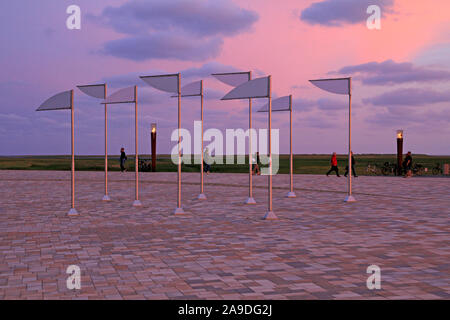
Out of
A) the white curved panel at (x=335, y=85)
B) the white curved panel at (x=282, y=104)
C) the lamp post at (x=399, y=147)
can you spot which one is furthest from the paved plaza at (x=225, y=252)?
the lamp post at (x=399, y=147)

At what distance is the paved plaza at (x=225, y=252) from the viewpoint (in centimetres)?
600

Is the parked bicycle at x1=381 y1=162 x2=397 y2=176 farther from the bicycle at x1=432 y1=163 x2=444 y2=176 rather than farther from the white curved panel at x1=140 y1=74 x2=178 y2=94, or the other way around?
the white curved panel at x1=140 y1=74 x2=178 y2=94

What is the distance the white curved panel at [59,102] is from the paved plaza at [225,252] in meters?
3.02

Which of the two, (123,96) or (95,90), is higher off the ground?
(95,90)

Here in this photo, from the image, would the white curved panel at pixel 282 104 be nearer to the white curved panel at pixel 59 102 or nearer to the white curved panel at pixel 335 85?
the white curved panel at pixel 335 85

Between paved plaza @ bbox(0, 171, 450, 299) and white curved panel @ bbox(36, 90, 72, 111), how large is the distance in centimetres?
302

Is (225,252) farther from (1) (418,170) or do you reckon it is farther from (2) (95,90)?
(1) (418,170)

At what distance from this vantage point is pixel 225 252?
330 inches

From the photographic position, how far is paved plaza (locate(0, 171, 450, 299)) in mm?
5996

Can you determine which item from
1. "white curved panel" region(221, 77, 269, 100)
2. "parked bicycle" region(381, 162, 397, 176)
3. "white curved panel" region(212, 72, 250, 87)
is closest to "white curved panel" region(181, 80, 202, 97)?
"white curved panel" region(212, 72, 250, 87)

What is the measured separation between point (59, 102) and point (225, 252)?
8.12m

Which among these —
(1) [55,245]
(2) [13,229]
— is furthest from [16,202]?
(1) [55,245]

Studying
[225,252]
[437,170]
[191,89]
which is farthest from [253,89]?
[437,170]
